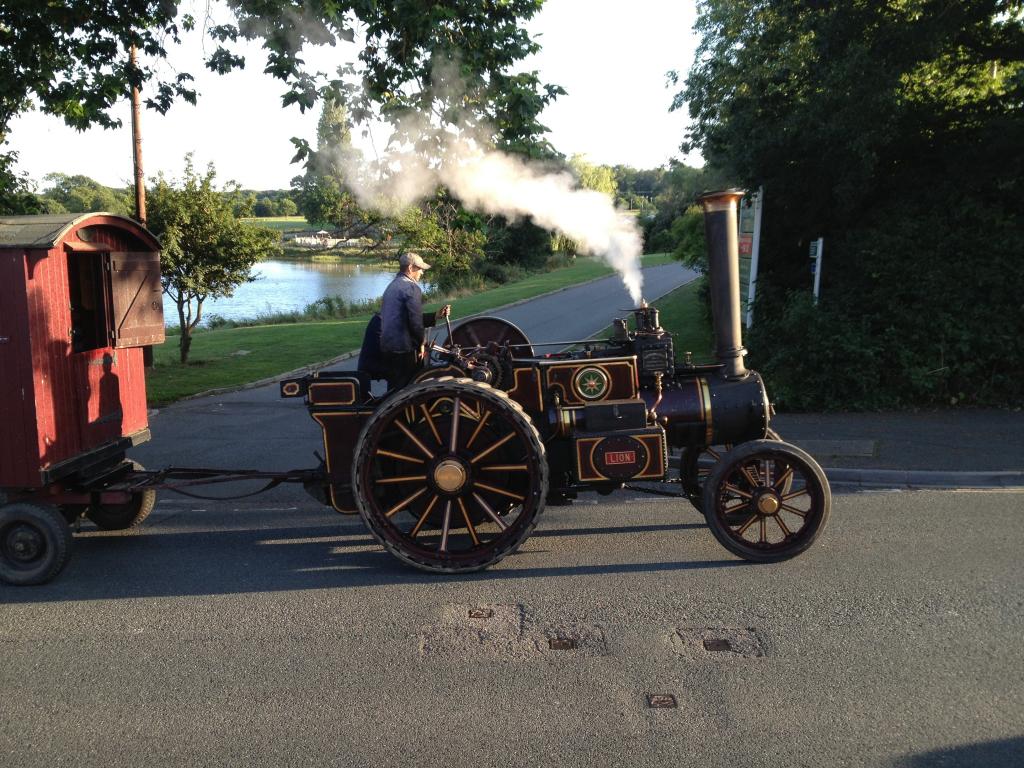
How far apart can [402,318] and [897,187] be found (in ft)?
28.9

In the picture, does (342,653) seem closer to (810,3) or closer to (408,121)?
(408,121)

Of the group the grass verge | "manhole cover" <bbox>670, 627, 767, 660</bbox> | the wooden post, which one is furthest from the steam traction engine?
the wooden post

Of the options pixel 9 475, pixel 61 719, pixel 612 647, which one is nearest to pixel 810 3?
pixel 612 647

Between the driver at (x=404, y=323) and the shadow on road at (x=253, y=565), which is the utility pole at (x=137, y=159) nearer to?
the shadow on road at (x=253, y=565)

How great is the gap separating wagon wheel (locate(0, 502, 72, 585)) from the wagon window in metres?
1.37

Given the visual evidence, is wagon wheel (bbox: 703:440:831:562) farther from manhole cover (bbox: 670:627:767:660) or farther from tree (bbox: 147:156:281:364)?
tree (bbox: 147:156:281:364)

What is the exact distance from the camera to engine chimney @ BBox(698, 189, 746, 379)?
594 cm

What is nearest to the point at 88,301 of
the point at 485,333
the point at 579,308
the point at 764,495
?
the point at 485,333

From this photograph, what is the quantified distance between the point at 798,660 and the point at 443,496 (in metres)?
2.40

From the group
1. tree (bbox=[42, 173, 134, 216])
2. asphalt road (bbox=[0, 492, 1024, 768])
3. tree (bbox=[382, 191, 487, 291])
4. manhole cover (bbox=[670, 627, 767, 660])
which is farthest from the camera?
tree (bbox=[42, 173, 134, 216])

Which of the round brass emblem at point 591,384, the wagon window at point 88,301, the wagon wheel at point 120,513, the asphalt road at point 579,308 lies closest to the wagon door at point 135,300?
the wagon window at point 88,301

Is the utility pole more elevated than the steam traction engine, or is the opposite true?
the utility pole

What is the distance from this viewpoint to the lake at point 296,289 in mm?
35781

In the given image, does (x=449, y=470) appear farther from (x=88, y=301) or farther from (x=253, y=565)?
(x=88, y=301)
